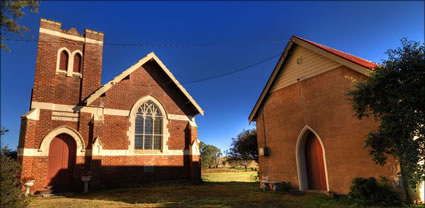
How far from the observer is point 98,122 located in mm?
14914

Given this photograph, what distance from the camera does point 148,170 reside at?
16.2 meters

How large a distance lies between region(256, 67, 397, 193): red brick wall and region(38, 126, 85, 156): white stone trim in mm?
10434

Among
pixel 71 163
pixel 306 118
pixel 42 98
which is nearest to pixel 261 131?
pixel 306 118

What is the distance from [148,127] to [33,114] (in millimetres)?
6418

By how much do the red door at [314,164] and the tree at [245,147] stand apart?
928cm

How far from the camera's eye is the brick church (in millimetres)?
13719

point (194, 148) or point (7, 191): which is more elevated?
point (194, 148)

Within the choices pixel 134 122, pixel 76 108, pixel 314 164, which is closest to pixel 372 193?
pixel 314 164

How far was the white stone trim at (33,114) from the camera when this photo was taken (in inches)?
513

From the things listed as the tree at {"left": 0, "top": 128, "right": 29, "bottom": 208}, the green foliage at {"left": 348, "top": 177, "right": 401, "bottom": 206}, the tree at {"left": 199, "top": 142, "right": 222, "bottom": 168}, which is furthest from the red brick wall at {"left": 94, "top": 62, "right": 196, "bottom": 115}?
the tree at {"left": 199, "top": 142, "right": 222, "bottom": 168}

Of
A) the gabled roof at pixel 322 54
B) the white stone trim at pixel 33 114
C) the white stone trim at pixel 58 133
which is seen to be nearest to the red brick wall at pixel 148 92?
the white stone trim at pixel 58 133

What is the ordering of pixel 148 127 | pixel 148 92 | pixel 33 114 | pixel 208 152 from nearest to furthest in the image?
pixel 33 114, pixel 148 127, pixel 148 92, pixel 208 152

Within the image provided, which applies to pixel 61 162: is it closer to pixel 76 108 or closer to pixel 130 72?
pixel 76 108

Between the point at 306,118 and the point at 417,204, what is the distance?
5.00 m
